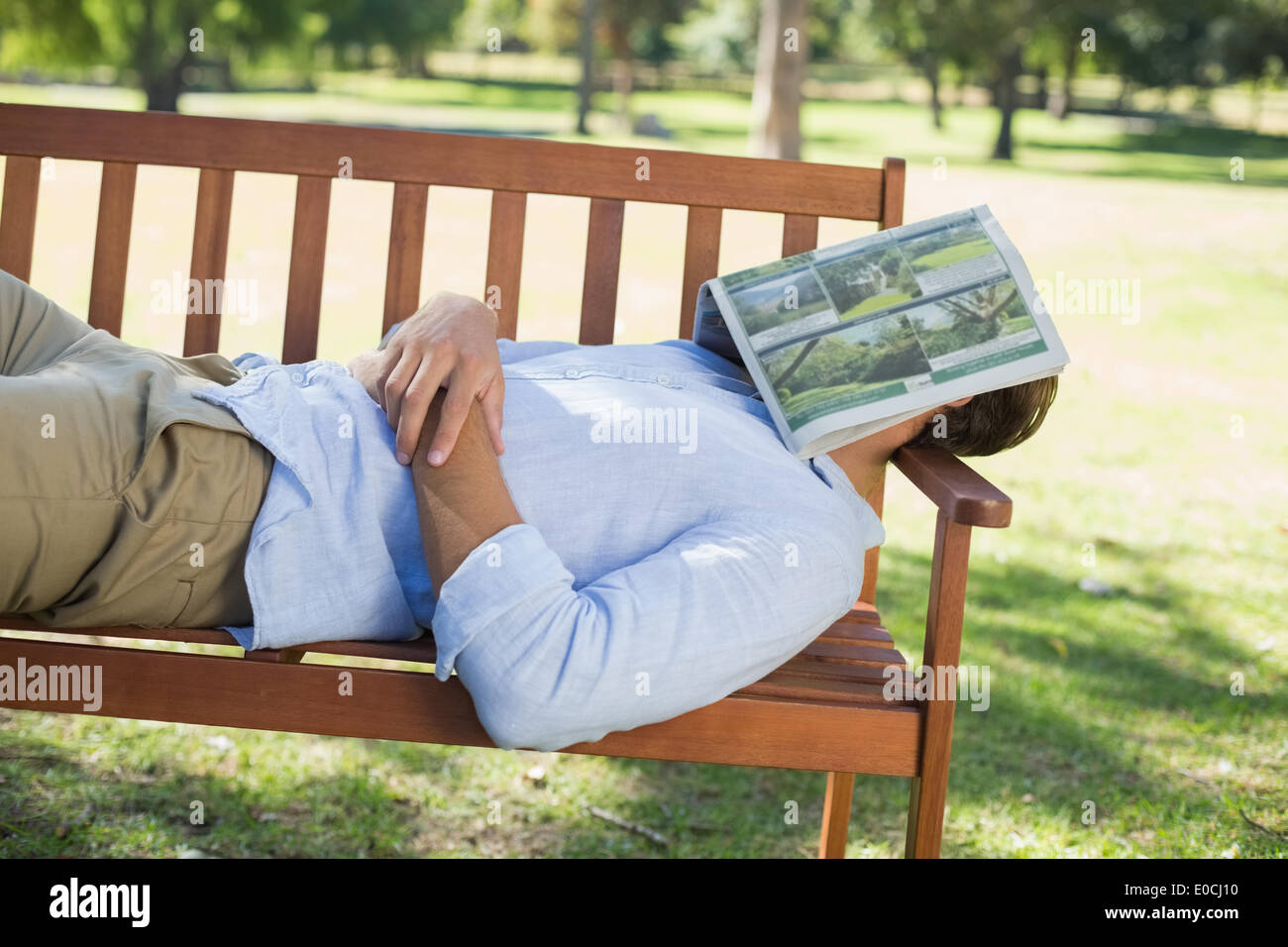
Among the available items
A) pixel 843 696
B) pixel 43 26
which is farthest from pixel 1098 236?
pixel 43 26

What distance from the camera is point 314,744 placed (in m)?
2.74

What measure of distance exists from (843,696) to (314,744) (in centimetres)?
146

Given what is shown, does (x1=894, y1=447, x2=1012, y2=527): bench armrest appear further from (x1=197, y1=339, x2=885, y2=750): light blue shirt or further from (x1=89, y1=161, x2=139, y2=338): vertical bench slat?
(x1=89, y1=161, x2=139, y2=338): vertical bench slat

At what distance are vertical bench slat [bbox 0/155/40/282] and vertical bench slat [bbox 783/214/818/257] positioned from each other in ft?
4.98

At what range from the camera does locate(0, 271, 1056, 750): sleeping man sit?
5.01 feet

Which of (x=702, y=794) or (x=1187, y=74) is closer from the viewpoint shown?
(x=702, y=794)

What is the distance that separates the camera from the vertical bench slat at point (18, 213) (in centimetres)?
247

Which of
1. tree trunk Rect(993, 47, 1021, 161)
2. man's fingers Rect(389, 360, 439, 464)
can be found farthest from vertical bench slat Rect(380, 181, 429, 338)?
tree trunk Rect(993, 47, 1021, 161)

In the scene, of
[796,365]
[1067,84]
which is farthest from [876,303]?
[1067,84]

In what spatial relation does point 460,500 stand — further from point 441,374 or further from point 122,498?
point 122,498

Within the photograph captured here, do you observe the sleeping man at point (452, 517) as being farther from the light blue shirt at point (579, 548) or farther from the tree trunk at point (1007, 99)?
the tree trunk at point (1007, 99)

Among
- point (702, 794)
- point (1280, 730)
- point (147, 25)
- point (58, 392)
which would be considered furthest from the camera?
point (147, 25)
